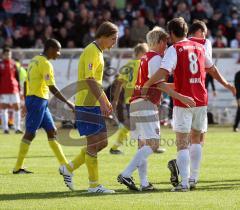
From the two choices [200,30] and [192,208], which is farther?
[200,30]

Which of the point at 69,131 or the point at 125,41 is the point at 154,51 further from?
the point at 125,41

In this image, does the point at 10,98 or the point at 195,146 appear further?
the point at 10,98

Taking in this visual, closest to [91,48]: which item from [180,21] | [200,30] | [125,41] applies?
[180,21]

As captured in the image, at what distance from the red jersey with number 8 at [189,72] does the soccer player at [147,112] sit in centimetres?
32

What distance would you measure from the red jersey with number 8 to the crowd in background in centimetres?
1802

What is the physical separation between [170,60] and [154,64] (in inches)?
13.4

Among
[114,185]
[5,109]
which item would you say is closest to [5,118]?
[5,109]

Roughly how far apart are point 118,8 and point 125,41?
11.2 feet

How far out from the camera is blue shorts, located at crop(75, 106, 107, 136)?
39.2 feet

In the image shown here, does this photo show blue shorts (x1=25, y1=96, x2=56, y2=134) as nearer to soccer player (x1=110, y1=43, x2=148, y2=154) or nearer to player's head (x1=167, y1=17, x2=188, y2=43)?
soccer player (x1=110, y1=43, x2=148, y2=154)

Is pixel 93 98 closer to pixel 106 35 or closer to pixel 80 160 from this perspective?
pixel 106 35

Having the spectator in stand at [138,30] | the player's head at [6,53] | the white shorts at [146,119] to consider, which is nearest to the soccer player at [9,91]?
the player's head at [6,53]

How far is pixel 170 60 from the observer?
464 inches

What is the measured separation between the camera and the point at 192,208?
1059 cm
